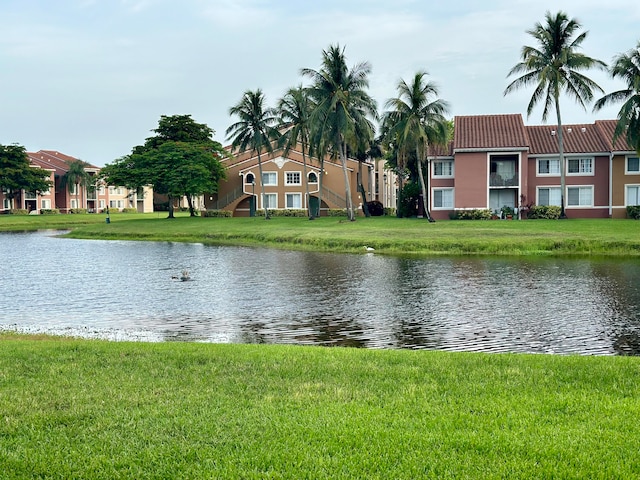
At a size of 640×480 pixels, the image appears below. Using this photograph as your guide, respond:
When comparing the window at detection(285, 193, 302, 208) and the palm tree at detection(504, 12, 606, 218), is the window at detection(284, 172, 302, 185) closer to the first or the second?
the window at detection(285, 193, 302, 208)

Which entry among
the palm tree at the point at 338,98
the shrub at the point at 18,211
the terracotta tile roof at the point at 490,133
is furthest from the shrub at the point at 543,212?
the shrub at the point at 18,211

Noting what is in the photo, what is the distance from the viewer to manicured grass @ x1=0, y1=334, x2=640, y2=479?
534 cm

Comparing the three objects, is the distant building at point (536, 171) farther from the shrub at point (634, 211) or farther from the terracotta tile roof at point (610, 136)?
the shrub at point (634, 211)

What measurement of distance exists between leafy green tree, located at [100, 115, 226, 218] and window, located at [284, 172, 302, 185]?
6.81 meters

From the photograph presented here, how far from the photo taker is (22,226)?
244 ft

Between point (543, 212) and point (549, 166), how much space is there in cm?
429

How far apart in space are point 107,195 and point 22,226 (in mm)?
55691

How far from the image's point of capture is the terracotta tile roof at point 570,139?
5488cm

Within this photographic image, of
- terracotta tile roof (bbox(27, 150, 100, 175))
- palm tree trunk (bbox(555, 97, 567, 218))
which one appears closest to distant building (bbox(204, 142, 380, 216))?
palm tree trunk (bbox(555, 97, 567, 218))

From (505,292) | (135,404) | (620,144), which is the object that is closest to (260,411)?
(135,404)

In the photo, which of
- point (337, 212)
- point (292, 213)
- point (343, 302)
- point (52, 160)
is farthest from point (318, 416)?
point (52, 160)

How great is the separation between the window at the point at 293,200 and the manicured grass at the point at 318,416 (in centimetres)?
6562

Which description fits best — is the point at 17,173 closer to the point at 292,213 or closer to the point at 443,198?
the point at 292,213

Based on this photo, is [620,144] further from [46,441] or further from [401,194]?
[46,441]
